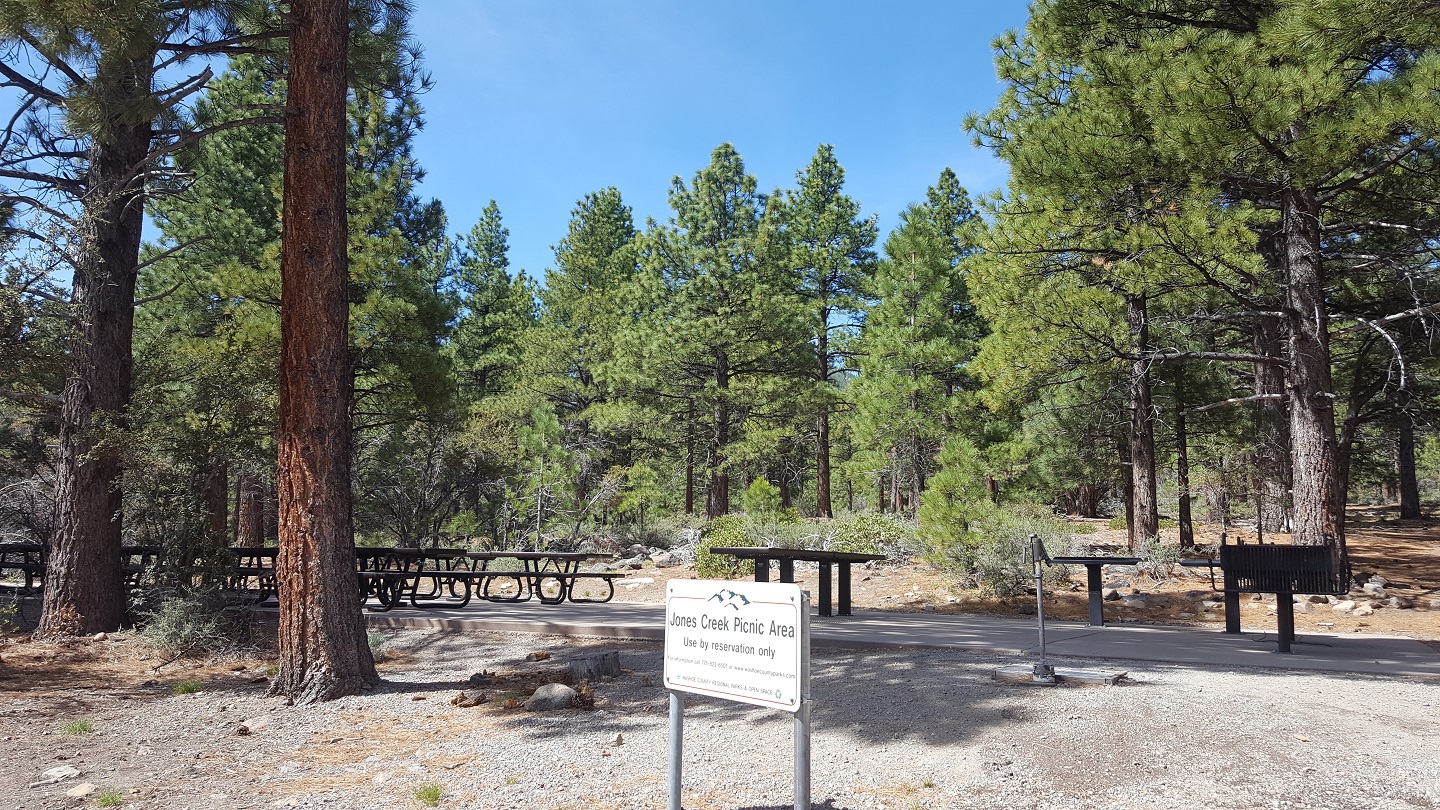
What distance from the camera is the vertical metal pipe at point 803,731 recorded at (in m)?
2.85

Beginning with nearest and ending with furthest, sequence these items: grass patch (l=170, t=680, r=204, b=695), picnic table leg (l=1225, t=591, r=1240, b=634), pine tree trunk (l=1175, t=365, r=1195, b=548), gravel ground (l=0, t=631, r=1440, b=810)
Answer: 1. gravel ground (l=0, t=631, r=1440, b=810)
2. grass patch (l=170, t=680, r=204, b=695)
3. picnic table leg (l=1225, t=591, r=1240, b=634)
4. pine tree trunk (l=1175, t=365, r=1195, b=548)

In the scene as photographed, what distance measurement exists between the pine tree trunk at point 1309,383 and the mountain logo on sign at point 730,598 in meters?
9.82

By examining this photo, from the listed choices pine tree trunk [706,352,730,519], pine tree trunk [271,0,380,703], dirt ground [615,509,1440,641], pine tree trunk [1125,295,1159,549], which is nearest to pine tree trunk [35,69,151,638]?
pine tree trunk [271,0,380,703]

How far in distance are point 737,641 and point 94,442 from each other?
825 cm

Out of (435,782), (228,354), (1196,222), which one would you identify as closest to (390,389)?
(228,354)

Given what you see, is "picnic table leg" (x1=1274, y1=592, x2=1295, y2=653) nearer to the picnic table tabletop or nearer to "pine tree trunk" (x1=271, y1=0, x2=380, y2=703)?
the picnic table tabletop

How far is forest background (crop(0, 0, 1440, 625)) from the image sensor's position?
8.39m

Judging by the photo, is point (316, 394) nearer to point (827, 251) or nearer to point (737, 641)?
point (737, 641)

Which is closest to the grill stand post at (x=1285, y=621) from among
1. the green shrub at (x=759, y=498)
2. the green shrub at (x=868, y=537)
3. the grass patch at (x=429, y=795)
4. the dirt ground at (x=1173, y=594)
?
the dirt ground at (x=1173, y=594)

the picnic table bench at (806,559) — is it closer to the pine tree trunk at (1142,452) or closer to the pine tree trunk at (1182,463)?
the pine tree trunk at (1142,452)

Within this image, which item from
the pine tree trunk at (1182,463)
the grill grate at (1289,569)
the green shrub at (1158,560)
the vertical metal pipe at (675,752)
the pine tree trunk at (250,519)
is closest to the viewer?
the vertical metal pipe at (675,752)

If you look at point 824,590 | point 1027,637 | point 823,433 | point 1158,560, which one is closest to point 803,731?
point 1027,637

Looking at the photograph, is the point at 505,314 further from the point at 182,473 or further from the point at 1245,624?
the point at 1245,624

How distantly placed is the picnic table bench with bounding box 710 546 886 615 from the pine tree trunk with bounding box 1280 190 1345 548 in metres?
5.31
